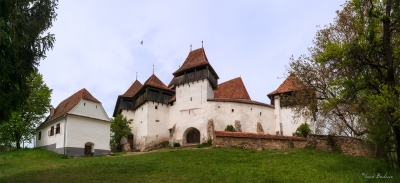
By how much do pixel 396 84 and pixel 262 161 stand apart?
7884mm

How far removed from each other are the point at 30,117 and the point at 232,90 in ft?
67.7

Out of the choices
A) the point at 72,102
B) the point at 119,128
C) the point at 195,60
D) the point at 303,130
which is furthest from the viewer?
the point at 119,128

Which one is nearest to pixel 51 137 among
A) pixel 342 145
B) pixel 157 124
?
pixel 157 124

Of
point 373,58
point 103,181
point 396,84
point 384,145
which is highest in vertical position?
point 373,58

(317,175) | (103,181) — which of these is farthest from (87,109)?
(317,175)

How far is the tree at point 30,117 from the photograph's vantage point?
102ft

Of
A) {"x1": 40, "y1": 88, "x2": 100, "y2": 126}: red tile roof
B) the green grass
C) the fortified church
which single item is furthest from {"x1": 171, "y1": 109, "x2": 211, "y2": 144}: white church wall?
the green grass

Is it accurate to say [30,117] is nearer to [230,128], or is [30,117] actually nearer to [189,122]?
[189,122]

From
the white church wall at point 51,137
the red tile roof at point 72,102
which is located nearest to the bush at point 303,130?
the red tile roof at point 72,102

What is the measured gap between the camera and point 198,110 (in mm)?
34281

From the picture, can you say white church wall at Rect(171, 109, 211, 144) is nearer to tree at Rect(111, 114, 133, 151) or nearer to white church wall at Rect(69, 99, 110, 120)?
tree at Rect(111, 114, 133, 151)

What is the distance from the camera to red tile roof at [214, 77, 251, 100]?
36.9m

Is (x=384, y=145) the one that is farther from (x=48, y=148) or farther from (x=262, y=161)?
(x=48, y=148)

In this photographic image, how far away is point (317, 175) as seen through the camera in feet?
47.6
